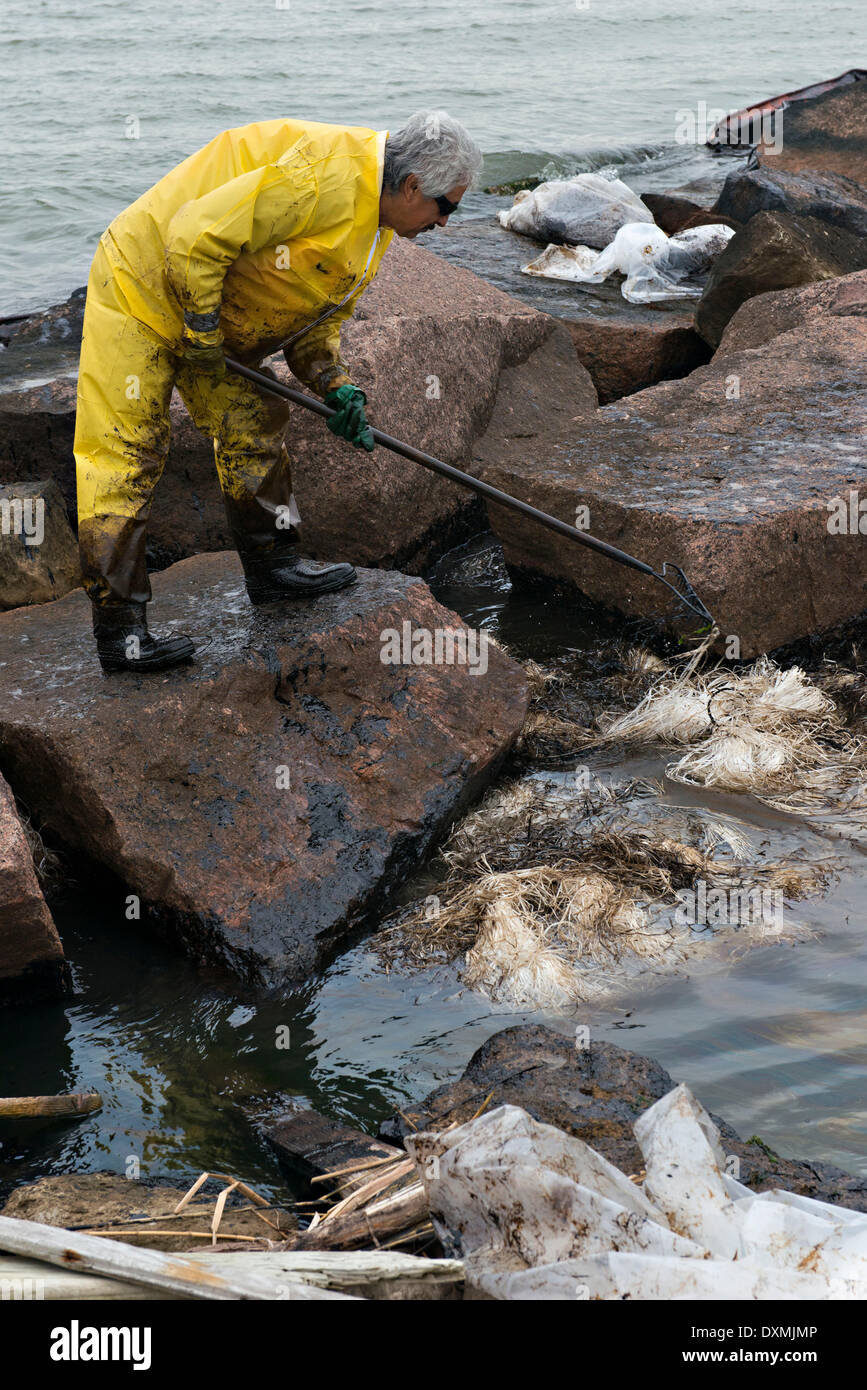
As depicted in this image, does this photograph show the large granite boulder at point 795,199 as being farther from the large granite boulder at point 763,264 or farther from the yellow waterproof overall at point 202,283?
the yellow waterproof overall at point 202,283

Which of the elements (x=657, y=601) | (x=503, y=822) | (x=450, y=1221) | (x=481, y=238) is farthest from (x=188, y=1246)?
(x=481, y=238)

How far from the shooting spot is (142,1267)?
7.20 ft

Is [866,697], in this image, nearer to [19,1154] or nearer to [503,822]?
[503,822]

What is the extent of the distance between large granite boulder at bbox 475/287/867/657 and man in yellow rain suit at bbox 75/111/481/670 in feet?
4.71

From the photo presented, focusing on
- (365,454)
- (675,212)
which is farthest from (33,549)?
(675,212)

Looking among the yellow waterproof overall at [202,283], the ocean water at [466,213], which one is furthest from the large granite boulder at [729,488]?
the yellow waterproof overall at [202,283]

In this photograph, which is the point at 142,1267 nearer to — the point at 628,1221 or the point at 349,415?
the point at 628,1221

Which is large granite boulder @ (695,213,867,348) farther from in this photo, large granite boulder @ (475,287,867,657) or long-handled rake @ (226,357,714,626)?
long-handled rake @ (226,357,714,626)

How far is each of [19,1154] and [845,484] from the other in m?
4.05

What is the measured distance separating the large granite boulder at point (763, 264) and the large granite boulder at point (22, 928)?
561 cm

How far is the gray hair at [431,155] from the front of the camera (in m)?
3.77

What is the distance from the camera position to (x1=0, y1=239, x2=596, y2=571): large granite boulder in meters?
5.80

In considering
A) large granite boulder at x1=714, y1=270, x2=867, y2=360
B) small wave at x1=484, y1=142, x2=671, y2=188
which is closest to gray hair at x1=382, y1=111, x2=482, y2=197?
large granite boulder at x1=714, y1=270, x2=867, y2=360

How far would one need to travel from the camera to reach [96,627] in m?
4.32
